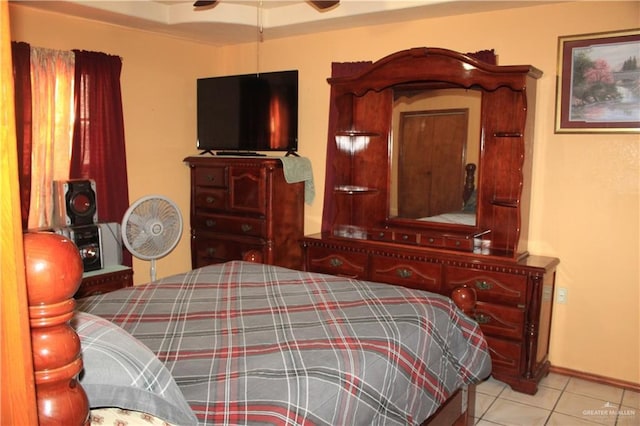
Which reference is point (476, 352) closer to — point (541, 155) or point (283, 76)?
point (541, 155)

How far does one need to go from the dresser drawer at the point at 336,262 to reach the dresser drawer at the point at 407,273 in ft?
0.32

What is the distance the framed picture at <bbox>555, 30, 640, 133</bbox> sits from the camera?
2984 millimetres

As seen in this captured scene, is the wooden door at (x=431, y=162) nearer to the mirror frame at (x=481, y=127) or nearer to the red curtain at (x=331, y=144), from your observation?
the mirror frame at (x=481, y=127)

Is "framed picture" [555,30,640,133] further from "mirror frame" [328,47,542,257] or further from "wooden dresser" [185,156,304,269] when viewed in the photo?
"wooden dresser" [185,156,304,269]

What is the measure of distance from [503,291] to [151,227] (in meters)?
2.21

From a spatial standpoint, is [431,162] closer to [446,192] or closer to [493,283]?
[446,192]

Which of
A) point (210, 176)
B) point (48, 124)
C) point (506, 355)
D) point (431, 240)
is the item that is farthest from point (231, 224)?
point (506, 355)

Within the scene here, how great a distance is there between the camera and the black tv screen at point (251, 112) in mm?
4250

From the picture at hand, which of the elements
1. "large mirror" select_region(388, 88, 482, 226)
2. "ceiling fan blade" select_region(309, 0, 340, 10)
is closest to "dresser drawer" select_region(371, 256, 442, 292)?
"large mirror" select_region(388, 88, 482, 226)

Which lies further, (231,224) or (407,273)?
(231,224)

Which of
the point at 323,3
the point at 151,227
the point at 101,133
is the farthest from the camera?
the point at 101,133

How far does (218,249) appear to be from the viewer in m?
4.32

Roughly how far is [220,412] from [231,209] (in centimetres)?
296

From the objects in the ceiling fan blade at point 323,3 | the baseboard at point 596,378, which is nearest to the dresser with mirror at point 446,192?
the baseboard at point 596,378
